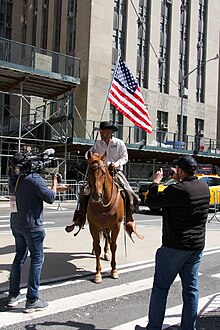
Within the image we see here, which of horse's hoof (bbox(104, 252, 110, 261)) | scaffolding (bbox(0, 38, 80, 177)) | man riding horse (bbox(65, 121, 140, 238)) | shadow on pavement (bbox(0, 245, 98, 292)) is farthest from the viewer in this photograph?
scaffolding (bbox(0, 38, 80, 177))

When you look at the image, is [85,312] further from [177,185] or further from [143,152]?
[143,152]

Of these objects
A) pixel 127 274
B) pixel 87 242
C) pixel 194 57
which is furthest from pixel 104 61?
pixel 127 274

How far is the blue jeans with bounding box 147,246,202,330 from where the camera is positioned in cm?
369

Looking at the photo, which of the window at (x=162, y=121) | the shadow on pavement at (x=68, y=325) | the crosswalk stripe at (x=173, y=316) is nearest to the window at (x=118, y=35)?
the window at (x=162, y=121)

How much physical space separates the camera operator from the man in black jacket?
1462mm

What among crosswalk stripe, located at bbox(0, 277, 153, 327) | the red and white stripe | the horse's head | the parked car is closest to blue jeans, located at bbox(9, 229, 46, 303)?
crosswalk stripe, located at bbox(0, 277, 153, 327)

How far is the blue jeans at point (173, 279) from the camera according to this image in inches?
145

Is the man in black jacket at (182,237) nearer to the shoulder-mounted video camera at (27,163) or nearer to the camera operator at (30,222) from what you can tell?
the camera operator at (30,222)

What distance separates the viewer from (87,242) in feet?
29.3

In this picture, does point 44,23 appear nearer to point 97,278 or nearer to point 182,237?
point 97,278

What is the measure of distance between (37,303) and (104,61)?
2767 centimetres

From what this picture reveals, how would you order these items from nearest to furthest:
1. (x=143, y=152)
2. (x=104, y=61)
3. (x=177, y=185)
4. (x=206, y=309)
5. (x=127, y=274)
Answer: (x=177, y=185) < (x=206, y=309) < (x=127, y=274) < (x=143, y=152) < (x=104, y=61)

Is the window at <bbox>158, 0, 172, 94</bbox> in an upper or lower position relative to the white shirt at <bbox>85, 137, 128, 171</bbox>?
upper

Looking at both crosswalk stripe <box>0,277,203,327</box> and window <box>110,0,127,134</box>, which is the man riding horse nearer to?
crosswalk stripe <box>0,277,203,327</box>
